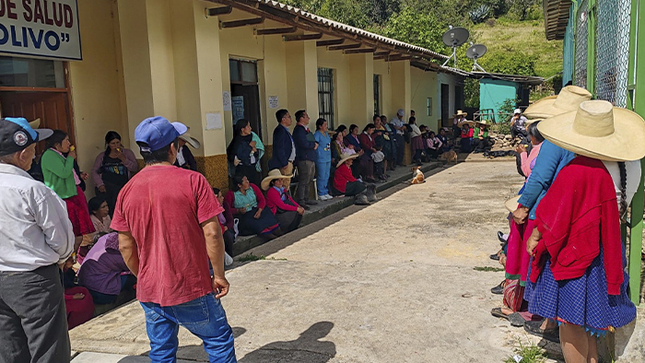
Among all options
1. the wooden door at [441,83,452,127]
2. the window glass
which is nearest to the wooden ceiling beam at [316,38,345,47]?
the window glass

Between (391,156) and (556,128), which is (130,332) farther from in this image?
(391,156)

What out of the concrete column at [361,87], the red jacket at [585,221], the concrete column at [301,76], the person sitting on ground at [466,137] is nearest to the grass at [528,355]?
the red jacket at [585,221]

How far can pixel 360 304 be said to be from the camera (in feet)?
14.6

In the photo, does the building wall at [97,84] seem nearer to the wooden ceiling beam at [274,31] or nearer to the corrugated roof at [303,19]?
the corrugated roof at [303,19]

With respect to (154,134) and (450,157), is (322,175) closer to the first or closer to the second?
(154,134)

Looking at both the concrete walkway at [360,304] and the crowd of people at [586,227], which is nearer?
the crowd of people at [586,227]

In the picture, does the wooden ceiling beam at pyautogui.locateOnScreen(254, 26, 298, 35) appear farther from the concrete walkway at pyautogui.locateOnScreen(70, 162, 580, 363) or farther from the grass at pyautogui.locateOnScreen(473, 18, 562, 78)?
the grass at pyautogui.locateOnScreen(473, 18, 562, 78)

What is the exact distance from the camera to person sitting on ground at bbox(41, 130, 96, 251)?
5.37 meters

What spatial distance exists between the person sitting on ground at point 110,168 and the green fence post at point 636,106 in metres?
5.43

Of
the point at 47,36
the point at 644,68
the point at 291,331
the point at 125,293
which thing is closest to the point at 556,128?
the point at 644,68

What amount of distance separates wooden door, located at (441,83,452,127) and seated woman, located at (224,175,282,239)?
15.4m

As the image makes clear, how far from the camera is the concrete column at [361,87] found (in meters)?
12.4

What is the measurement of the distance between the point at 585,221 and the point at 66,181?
15.9 feet

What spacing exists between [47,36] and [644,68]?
18.6ft
